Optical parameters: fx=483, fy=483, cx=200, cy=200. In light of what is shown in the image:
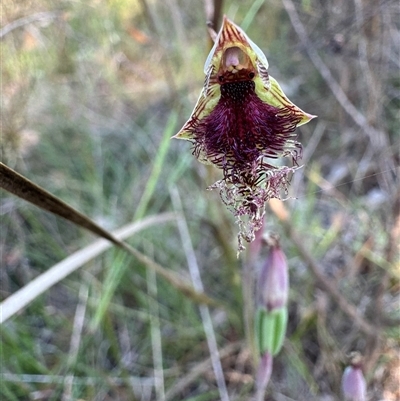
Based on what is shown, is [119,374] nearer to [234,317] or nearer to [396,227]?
[234,317]

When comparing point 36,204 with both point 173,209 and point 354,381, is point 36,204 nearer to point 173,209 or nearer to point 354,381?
point 354,381

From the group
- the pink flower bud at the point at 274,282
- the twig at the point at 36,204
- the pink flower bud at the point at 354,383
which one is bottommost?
the pink flower bud at the point at 354,383

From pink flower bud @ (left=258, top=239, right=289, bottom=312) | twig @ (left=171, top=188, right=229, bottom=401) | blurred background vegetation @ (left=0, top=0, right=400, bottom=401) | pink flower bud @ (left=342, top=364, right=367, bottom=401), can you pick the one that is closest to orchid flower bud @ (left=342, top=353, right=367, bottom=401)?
pink flower bud @ (left=342, top=364, right=367, bottom=401)

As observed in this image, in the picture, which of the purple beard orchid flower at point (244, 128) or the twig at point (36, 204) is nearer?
the twig at point (36, 204)

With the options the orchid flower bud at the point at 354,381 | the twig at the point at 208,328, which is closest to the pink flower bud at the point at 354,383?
the orchid flower bud at the point at 354,381

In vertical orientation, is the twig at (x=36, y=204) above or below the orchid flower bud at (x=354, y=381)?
above

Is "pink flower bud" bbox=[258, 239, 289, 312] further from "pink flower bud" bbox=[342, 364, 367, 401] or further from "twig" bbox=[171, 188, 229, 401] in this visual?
"twig" bbox=[171, 188, 229, 401]

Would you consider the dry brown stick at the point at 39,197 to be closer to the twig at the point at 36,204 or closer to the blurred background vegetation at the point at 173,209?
the twig at the point at 36,204
